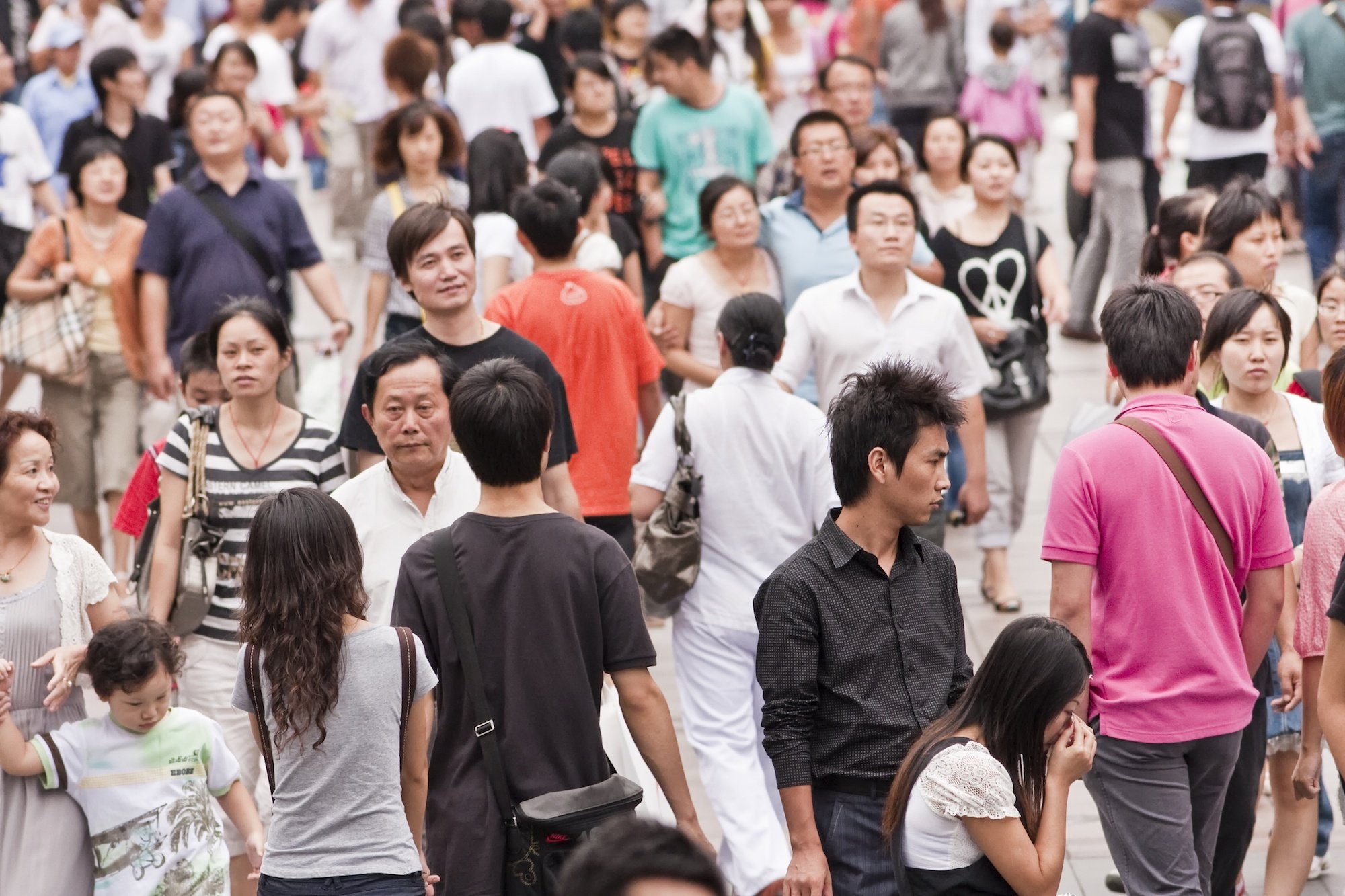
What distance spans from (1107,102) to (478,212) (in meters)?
4.82

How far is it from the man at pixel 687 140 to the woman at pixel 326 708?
17.3 feet

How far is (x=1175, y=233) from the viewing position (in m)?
6.51

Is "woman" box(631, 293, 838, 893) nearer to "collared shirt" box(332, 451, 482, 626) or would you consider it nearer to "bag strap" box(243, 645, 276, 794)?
"collared shirt" box(332, 451, 482, 626)

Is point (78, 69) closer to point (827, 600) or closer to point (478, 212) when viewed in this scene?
point (478, 212)

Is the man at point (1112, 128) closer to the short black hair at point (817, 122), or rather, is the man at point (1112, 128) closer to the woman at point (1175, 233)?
the short black hair at point (817, 122)

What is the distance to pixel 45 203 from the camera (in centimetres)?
946

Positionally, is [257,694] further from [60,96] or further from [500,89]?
[60,96]

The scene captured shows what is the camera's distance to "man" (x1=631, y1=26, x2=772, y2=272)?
338 inches

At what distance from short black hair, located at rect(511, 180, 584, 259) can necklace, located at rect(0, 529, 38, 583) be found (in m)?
2.17

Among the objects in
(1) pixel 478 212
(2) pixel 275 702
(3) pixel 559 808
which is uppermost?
(1) pixel 478 212

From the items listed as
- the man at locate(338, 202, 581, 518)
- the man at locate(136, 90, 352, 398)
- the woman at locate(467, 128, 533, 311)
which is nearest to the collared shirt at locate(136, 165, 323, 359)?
the man at locate(136, 90, 352, 398)

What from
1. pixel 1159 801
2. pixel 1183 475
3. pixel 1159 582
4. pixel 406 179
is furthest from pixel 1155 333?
pixel 406 179

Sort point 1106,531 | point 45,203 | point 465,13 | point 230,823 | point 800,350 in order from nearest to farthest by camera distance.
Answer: point 1106,531 → point 230,823 → point 800,350 → point 45,203 → point 465,13

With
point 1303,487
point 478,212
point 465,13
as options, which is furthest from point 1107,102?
point 1303,487
